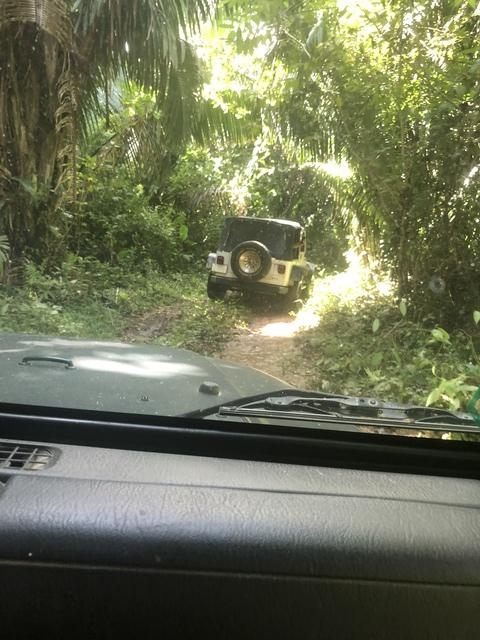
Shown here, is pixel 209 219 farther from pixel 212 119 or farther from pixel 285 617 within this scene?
pixel 285 617

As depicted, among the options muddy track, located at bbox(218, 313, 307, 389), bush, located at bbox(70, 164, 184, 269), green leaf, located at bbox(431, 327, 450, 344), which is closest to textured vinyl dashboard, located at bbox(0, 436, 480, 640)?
muddy track, located at bbox(218, 313, 307, 389)

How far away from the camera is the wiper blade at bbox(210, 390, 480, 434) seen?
2.24 metres

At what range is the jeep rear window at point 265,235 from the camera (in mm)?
3441

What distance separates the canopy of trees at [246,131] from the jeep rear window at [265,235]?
0.09 meters

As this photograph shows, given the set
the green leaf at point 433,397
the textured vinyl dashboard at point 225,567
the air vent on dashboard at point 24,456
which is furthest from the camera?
the green leaf at point 433,397

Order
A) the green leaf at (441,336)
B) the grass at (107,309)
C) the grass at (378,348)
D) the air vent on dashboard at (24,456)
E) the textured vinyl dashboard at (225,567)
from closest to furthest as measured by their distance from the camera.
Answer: the textured vinyl dashboard at (225,567) < the air vent on dashboard at (24,456) < the grass at (378,348) < the grass at (107,309) < the green leaf at (441,336)

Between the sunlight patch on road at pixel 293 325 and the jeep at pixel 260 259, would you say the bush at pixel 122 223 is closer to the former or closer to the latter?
the jeep at pixel 260 259

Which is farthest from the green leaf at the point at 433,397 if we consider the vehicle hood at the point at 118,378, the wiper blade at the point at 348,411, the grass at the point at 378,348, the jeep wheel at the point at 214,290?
the jeep wheel at the point at 214,290

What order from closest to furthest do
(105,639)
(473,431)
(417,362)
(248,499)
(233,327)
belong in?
(105,639)
(248,499)
(473,431)
(417,362)
(233,327)

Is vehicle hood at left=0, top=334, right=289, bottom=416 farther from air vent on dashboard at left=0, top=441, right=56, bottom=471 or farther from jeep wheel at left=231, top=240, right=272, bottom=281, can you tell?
jeep wheel at left=231, top=240, right=272, bottom=281

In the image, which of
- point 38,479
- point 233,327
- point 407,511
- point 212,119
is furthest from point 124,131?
point 407,511

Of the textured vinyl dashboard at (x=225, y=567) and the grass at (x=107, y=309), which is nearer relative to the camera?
the textured vinyl dashboard at (x=225, y=567)

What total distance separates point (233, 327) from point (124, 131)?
1347 millimetres

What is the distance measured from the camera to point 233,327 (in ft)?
12.0
